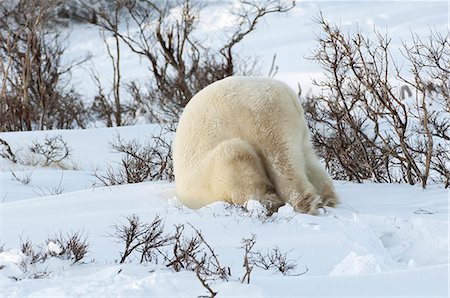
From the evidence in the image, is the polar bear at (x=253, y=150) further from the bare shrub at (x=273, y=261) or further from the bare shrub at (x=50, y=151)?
the bare shrub at (x=50, y=151)

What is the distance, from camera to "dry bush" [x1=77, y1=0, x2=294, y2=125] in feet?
57.4

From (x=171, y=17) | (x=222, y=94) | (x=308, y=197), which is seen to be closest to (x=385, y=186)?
(x=308, y=197)

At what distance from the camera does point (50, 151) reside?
12336 millimetres

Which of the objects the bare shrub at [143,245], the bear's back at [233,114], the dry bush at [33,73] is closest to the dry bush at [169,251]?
the bare shrub at [143,245]

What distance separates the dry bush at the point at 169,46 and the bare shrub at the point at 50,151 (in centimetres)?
354

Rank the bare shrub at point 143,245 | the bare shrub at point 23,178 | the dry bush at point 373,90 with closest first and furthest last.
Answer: the bare shrub at point 143,245, the dry bush at point 373,90, the bare shrub at point 23,178

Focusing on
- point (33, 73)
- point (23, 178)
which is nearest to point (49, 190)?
point (23, 178)

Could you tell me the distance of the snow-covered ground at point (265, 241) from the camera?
297cm

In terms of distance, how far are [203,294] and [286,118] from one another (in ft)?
9.05

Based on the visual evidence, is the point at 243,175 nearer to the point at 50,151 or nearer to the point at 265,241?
the point at 265,241

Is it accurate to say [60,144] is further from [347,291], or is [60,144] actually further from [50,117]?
[347,291]

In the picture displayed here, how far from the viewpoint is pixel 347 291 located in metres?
2.94

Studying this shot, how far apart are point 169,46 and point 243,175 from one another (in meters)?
15.8

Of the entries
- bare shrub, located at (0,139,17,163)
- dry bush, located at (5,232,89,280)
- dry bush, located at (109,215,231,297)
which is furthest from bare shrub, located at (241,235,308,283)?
Answer: bare shrub, located at (0,139,17,163)
